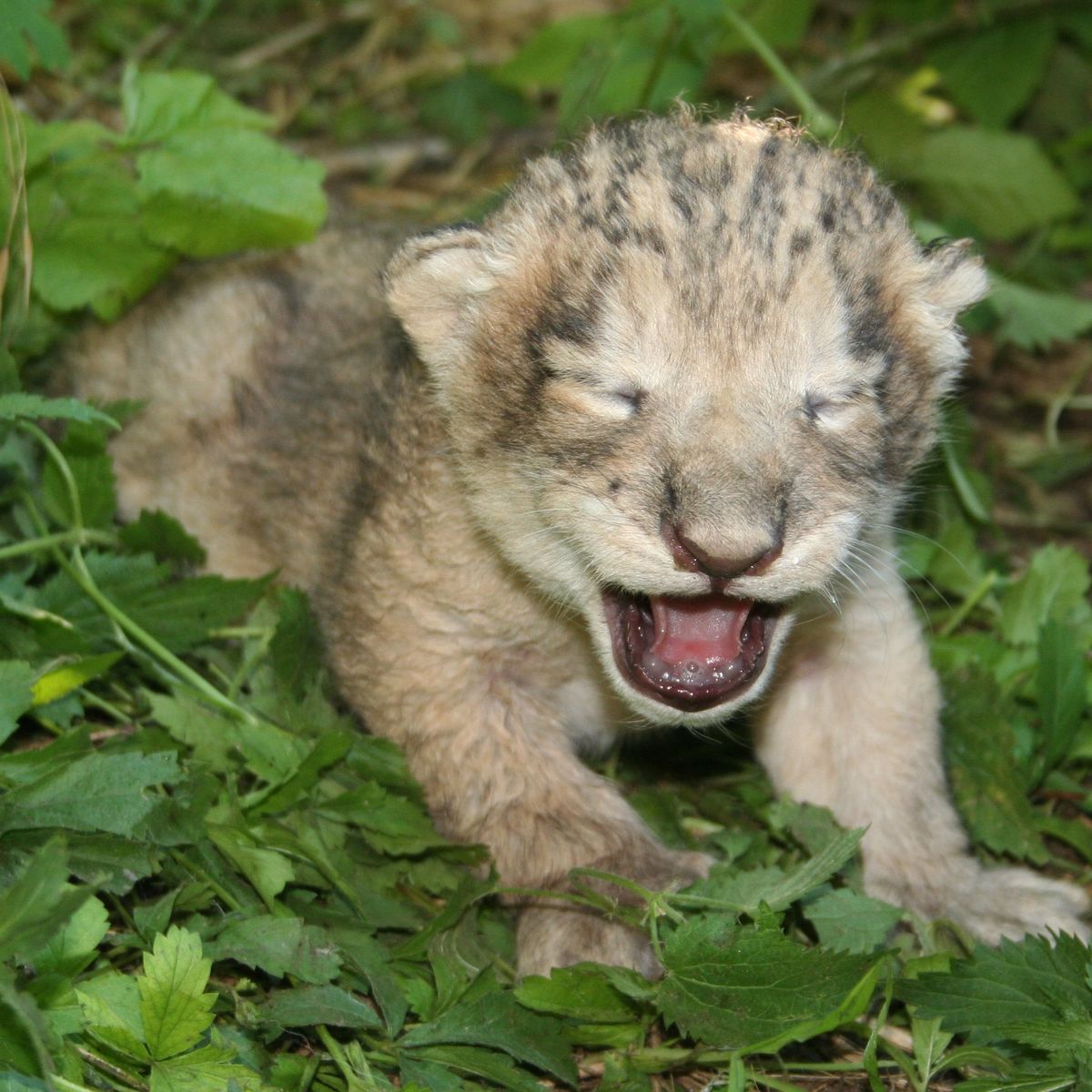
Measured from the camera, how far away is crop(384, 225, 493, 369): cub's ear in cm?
377

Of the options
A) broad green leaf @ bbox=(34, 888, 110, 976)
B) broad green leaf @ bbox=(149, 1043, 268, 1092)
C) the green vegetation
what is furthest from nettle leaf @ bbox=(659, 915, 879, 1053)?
broad green leaf @ bbox=(34, 888, 110, 976)

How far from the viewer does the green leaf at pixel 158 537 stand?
4.27 m

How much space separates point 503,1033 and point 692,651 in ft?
2.95

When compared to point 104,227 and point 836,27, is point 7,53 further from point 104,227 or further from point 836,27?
point 836,27

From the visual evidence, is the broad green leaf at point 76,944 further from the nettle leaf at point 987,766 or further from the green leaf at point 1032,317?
the green leaf at point 1032,317

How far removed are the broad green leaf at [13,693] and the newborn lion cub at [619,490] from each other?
0.82 meters

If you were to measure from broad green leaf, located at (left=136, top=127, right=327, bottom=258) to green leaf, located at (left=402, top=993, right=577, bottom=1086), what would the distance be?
2.31m

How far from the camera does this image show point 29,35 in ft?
13.9

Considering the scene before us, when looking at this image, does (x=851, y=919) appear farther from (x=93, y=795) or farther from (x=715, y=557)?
(x=93, y=795)

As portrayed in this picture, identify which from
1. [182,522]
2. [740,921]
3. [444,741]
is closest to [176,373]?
[182,522]

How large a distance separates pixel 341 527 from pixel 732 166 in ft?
4.72

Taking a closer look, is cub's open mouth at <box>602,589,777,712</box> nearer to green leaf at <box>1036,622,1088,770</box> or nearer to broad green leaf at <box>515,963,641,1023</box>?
broad green leaf at <box>515,963,641,1023</box>

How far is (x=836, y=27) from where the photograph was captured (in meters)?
7.50

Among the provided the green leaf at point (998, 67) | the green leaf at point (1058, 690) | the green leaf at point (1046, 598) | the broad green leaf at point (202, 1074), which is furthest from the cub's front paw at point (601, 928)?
the green leaf at point (998, 67)
